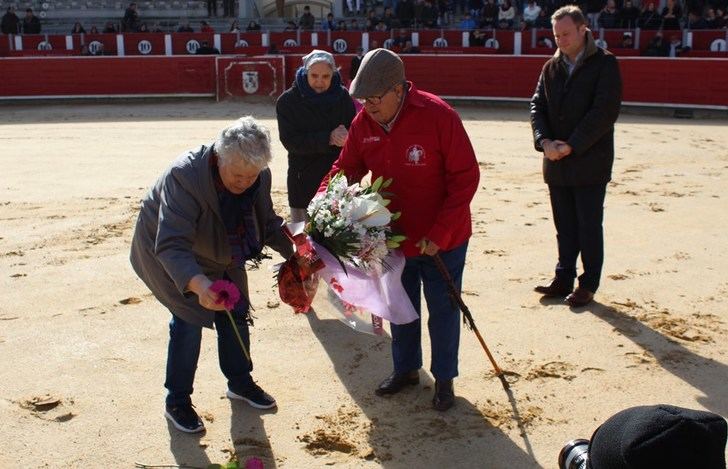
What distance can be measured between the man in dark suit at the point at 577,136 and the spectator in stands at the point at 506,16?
58.1 feet

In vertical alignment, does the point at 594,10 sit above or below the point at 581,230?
above

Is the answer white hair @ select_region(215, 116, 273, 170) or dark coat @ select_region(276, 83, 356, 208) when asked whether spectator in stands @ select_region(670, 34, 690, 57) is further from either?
white hair @ select_region(215, 116, 273, 170)

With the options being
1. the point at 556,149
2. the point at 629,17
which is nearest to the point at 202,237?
the point at 556,149

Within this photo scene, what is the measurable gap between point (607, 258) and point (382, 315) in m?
3.24

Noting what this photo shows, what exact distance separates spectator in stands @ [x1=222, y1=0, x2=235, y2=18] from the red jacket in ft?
88.7

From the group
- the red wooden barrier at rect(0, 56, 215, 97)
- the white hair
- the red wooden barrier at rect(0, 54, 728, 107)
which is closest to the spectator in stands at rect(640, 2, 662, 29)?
the red wooden barrier at rect(0, 54, 728, 107)

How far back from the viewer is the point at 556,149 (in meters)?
5.46

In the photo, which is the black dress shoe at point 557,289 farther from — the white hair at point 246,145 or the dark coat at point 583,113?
the white hair at point 246,145

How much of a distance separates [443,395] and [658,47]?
53.7ft

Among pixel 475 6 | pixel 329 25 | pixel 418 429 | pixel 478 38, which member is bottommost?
pixel 418 429

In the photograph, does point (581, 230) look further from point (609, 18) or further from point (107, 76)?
point (609, 18)

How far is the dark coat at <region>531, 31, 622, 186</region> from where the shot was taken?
537 cm

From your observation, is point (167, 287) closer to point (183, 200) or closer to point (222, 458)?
point (183, 200)

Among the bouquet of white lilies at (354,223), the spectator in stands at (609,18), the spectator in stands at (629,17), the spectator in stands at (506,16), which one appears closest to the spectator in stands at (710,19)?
the spectator in stands at (629,17)
